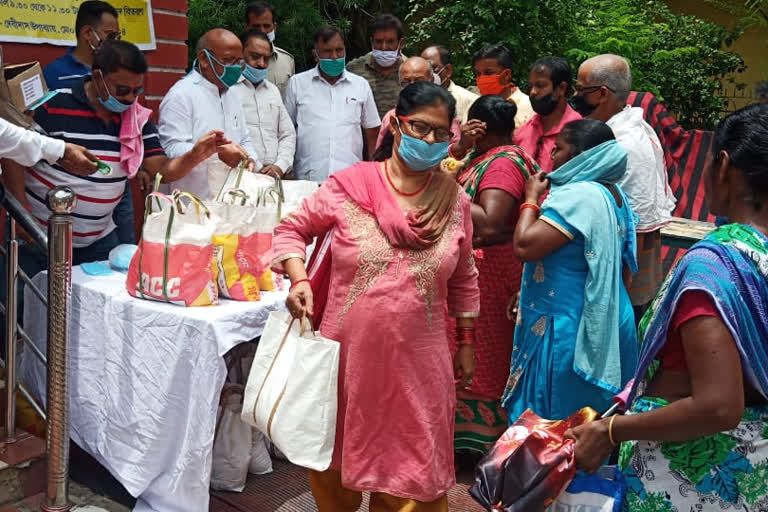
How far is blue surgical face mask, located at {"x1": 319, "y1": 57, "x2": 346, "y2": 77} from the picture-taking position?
5902 millimetres

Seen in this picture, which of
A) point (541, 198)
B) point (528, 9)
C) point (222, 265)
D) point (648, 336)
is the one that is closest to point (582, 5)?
point (528, 9)

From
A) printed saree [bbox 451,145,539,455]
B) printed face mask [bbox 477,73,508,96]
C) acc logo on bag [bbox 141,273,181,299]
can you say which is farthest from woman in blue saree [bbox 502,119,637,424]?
printed face mask [bbox 477,73,508,96]

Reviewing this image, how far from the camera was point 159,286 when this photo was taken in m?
3.35

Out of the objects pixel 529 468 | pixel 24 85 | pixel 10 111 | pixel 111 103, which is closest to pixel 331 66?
pixel 111 103

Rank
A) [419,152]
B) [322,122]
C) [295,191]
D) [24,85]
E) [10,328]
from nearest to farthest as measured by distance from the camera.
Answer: [419,152] → [10,328] → [24,85] → [295,191] → [322,122]

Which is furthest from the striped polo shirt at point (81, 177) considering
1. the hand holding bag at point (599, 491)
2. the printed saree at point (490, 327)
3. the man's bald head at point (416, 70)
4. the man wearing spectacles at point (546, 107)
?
the hand holding bag at point (599, 491)

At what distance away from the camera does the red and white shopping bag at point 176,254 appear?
10.9 ft

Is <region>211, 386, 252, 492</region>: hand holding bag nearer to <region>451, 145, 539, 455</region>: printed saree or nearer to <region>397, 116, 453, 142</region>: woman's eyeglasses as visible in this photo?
<region>451, 145, 539, 455</region>: printed saree

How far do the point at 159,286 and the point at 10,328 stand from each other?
68 centimetres

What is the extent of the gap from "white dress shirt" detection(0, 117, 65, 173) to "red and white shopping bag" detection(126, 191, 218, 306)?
0.46m

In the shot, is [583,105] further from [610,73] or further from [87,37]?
[87,37]

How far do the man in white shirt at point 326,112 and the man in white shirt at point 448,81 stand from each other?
76 centimetres

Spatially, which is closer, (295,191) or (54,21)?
(295,191)

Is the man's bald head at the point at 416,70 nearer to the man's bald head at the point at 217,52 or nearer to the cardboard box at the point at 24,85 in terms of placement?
the man's bald head at the point at 217,52
